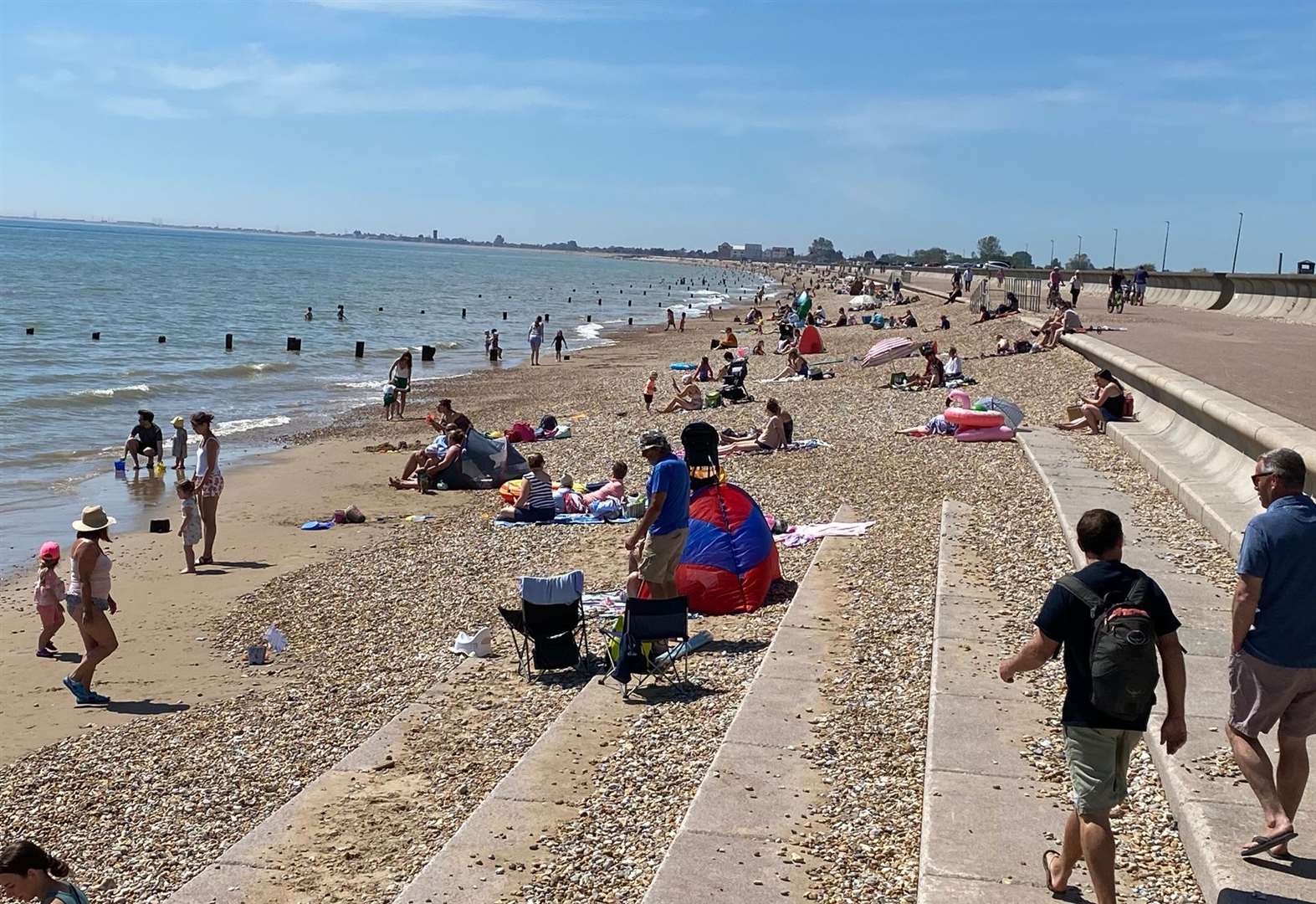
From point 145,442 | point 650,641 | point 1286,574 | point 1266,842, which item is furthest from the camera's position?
point 145,442

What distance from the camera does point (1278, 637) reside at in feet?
14.7

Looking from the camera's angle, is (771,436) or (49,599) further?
(771,436)

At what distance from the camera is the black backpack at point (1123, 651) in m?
4.04

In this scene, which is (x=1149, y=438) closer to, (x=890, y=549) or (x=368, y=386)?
(x=890, y=549)

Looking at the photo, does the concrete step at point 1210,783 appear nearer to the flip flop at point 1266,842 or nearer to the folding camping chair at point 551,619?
the flip flop at point 1266,842

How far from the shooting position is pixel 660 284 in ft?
474

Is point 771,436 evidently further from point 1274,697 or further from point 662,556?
point 1274,697

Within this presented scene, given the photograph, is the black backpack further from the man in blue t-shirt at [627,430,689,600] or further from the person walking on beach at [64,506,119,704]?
the person walking on beach at [64,506,119,704]

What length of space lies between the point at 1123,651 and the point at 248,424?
79.8 feet

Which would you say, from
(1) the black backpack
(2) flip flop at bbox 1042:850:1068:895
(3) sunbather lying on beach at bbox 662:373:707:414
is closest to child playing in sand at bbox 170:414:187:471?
(3) sunbather lying on beach at bbox 662:373:707:414

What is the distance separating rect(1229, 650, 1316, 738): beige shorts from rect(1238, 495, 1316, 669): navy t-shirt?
49 millimetres

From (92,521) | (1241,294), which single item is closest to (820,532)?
(92,521)

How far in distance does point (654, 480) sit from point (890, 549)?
276 centimetres

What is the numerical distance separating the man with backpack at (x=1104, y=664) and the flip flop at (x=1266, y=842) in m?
0.49
